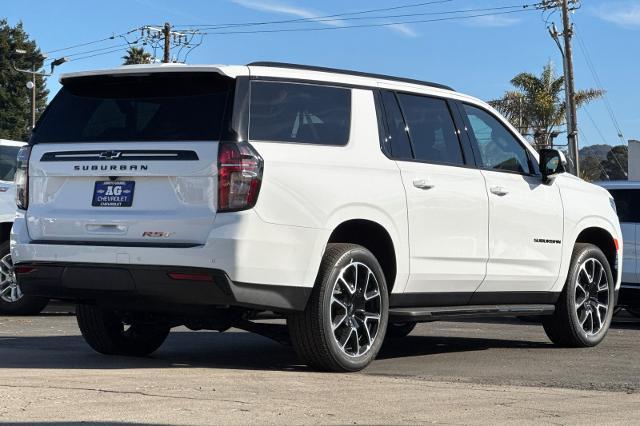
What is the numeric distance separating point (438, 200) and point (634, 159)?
2463cm

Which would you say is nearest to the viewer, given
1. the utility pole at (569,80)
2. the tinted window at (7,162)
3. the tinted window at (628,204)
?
the tinted window at (7,162)

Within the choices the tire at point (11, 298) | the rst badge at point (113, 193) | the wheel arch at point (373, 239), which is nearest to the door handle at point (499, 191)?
the wheel arch at point (373, 239)

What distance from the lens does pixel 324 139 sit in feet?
24.7

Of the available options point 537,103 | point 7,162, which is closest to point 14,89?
point 537,103

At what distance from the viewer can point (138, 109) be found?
7.41m

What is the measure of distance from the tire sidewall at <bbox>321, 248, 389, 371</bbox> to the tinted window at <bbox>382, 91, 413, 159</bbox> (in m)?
0.82

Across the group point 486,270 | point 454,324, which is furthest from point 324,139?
point 454,324

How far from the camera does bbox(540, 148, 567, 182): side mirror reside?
9.38m

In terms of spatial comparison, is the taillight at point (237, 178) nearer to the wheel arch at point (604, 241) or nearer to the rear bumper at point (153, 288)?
the rear bumper at point (153, 288)

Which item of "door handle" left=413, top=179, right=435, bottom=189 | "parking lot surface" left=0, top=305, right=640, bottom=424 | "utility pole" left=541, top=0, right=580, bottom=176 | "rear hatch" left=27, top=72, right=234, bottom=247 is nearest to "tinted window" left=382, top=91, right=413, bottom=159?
"door handle" left=413, top=179, right=435, bottom=189

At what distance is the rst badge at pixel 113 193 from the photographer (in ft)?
23.5

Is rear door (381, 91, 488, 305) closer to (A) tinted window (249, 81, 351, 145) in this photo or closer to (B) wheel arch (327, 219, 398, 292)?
(B) wheel arch (327, 219, 398, 292)

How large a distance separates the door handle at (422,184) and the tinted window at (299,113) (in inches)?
26.0

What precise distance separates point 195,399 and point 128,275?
1.24 meters
